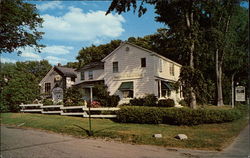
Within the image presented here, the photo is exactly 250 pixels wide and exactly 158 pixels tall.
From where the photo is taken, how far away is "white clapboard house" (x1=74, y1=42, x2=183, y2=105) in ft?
74.0

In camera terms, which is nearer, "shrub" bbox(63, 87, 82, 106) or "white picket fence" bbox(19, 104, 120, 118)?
"white picket fence" bbox(19, 104, 120, 118)

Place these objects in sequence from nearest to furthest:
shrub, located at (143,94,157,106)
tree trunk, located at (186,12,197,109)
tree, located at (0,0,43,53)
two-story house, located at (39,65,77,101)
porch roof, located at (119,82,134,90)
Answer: tree, located at (0,0,43,53), tree trunk, located at (186,12,197,109), shrub, located at (143,94,157,106), porch roof, located at (119,82,134,90), two-story house, located at (39,65,77,101)

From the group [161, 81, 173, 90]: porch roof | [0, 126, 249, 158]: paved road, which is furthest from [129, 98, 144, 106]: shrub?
[0, 126, 249, 158]: paved road

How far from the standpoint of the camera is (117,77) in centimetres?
2430

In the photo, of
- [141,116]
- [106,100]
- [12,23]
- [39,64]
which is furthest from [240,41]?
[39,64]

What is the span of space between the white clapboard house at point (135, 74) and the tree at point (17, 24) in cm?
889

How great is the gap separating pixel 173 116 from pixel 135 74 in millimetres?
11149

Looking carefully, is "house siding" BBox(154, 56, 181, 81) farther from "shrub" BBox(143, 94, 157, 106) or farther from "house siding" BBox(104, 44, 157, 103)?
"shrub" BBox(143, 94, 157, 106)

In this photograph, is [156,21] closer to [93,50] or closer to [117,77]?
[117,77]

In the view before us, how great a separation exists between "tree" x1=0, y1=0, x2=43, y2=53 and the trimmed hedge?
8.96m

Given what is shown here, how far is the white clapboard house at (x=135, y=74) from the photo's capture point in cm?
2255

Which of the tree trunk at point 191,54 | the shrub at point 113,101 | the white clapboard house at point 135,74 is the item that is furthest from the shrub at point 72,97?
the tree trunk at point 191,54

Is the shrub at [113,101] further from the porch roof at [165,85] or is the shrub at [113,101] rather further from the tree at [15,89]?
the tree at [15,89]

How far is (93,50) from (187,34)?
3450cm
